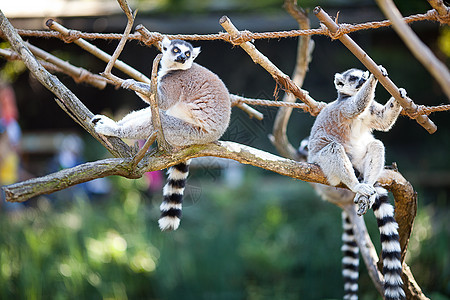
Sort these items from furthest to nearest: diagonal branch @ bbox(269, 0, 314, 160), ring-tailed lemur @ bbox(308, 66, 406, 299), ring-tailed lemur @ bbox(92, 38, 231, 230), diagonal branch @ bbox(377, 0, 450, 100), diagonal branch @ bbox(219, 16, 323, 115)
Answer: diagonal branch @ bbox(269, 0, 314, 160) → ring-tailed lemur @ bbox(92, 38, 231, 230) → ring-tailed lemur @ bbox(308, 66, 406, 299) → diagonal branch @ bbox(219, 16, 323, 115) → diagonal branch @ bbox(377, 0, 450, 100)

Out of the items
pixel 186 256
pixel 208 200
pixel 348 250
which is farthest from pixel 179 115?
pixel 208 200

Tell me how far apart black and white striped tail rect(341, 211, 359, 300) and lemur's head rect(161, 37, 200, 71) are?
174 cm

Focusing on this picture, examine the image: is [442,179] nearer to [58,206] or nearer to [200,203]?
[200,203]

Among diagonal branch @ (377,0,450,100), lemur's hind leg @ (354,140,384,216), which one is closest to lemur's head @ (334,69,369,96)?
lemur's hind leg @ (354,140,384,216)

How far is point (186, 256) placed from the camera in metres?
4.94

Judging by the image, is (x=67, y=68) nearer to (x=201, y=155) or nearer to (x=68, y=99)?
(x=68, y=99)

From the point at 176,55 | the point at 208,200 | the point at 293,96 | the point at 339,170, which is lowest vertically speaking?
the point at 339,170

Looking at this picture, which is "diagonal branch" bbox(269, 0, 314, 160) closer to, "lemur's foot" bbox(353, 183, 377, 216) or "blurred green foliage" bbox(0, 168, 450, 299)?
"lemur's foot" bbox(353, 183, 377, 216)

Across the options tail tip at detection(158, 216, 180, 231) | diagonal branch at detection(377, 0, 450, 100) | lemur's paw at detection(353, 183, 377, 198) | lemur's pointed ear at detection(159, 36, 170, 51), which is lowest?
diagonal branch at detection(377, 0, 450, 100)

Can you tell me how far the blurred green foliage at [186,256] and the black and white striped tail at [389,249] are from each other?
2.34 m

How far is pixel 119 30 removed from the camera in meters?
7.82

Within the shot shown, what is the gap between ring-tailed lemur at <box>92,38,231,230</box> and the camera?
2.74m

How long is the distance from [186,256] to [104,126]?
2.63 metres

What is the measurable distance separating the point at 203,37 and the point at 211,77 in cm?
52
